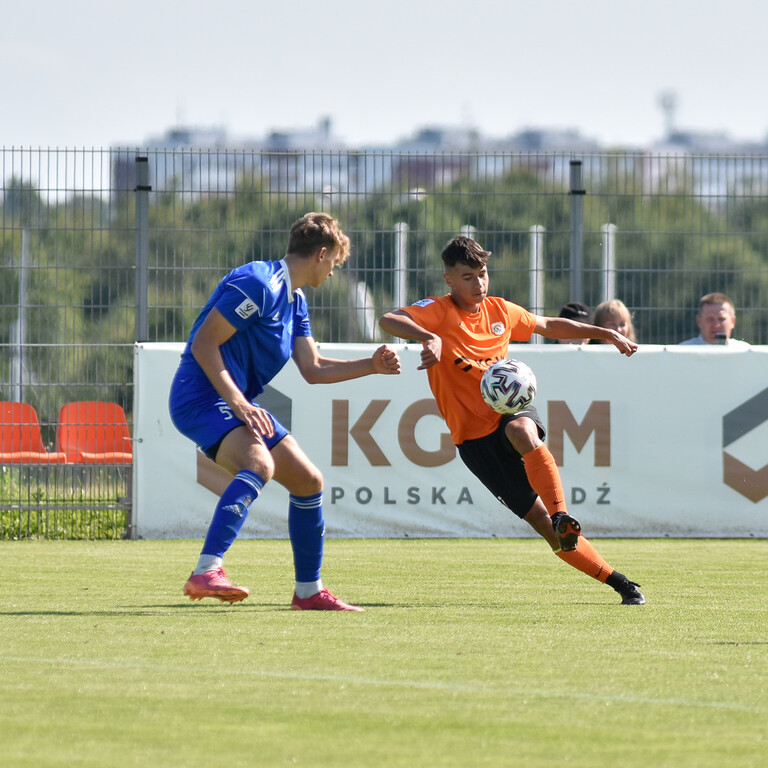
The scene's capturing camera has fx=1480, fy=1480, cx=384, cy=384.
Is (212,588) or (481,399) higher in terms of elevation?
(481,399)

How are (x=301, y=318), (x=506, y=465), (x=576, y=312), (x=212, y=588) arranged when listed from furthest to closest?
(x=576, y=312)
(x=506, y=465)
(x=301, y=318)
(x=212, y=588)

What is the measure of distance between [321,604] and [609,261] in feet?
21.1

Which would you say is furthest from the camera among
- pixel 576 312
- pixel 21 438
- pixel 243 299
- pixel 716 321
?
pixel 716 321

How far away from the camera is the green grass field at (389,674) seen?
3742 millimetres

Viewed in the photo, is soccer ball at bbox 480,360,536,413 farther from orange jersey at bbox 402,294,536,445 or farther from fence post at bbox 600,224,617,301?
fence post at bbox 600,224,617,301

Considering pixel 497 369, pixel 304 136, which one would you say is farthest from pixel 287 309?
pixel 304 136

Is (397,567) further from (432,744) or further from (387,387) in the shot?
(432,744)

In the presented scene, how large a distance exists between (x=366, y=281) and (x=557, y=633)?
679 cm

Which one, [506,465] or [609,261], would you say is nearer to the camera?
[506,465]

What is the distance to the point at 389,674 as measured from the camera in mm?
4848

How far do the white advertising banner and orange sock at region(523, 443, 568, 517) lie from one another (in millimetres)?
4662

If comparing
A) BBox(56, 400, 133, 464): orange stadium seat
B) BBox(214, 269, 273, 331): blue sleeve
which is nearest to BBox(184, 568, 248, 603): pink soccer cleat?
BBox(214, 269, 273, 331): blue sleeve

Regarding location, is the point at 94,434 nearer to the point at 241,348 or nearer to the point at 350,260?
the point at 350,260

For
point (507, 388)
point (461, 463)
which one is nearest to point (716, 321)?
point (461, 463)
